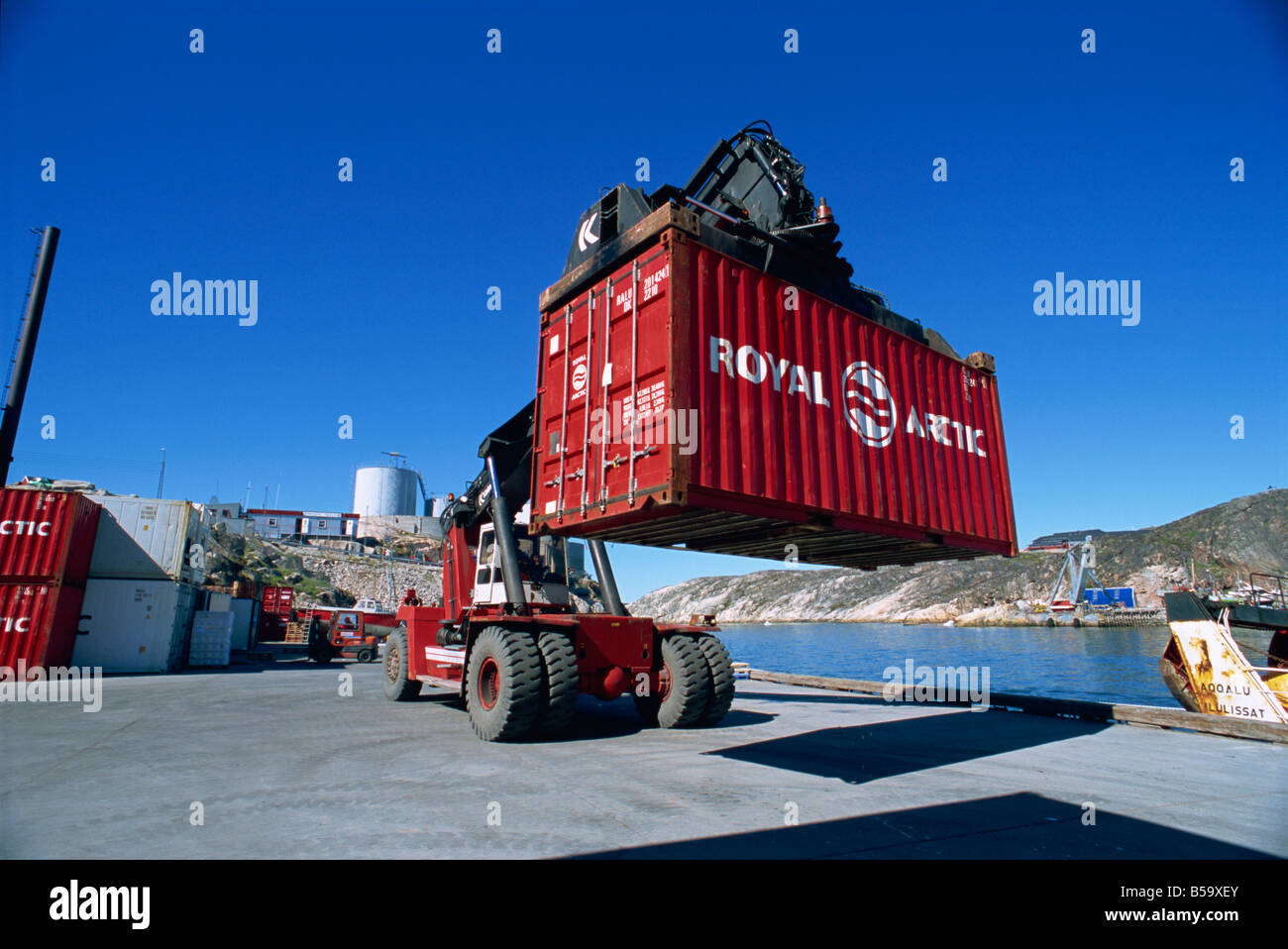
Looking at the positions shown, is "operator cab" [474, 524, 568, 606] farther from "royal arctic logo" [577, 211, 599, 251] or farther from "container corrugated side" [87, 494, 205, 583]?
"container corrugated side" [87, 494, 205, 583]

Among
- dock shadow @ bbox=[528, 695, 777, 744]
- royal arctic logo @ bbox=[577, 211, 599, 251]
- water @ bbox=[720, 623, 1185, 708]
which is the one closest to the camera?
royal arctic logo @ bbox=[577, 211, 599, 251]

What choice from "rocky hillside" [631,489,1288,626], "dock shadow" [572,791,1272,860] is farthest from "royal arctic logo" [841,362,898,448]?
"rocky hillside" [631,489,1288,626]

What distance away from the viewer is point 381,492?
9412 centimetres

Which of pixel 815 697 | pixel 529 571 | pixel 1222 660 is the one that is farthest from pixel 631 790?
pixel 1222 660

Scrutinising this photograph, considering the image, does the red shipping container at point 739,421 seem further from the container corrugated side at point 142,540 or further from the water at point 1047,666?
the container corrugated side at point 142,540

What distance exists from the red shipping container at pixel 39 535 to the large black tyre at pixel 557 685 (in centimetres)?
1762

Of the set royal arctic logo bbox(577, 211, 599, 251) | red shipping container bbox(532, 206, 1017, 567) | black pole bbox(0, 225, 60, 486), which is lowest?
red shipping container bbox(532, 206, 1017, 567)

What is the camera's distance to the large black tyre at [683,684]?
10.9 metres

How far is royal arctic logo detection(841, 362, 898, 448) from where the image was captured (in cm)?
761

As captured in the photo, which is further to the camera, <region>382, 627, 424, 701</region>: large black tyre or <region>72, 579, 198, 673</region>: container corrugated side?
<region>72, 579, 198, 673</region>: container corrugated side

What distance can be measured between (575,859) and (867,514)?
15.6 feet

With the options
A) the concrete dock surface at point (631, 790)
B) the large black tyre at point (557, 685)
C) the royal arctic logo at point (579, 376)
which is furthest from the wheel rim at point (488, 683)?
the royal arctic logo at point (579, 376)

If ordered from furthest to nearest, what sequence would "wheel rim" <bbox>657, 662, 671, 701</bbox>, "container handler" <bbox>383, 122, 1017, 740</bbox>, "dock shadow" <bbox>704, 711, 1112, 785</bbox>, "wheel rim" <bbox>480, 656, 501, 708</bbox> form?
"wheel rim" <bbox>657, 662, 671, 701</bbox> → "wheel rim" <bbox>480, 656, 501, 708</bbox> → "dock shadow" <bbox>704, 711, 1112, 785</bbox> → "container handler" <bbox>383, 122, 1017, 740</bbox>

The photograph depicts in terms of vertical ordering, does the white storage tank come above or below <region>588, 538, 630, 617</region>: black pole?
above
